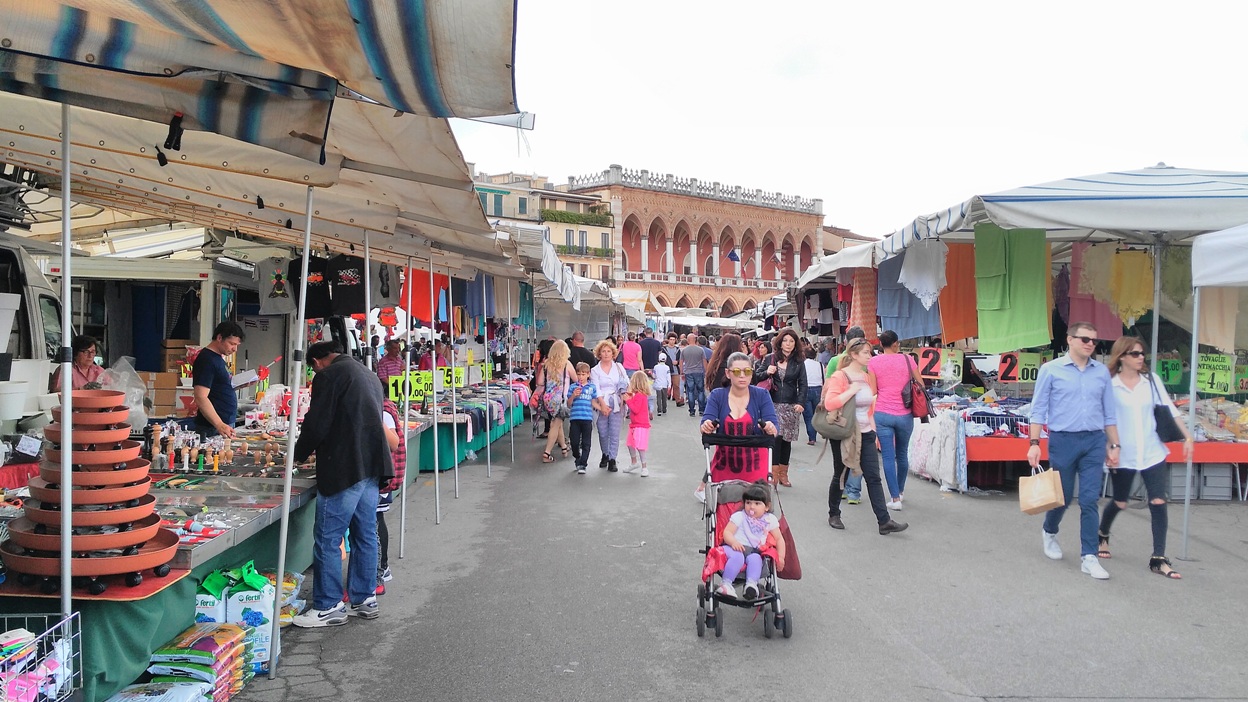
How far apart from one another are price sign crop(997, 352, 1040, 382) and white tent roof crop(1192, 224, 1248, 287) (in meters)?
3.78

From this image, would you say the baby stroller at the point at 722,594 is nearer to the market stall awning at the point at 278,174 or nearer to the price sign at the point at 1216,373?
the market stall awning at the point at 278,174

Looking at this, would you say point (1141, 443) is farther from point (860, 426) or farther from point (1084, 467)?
point (860, 426)

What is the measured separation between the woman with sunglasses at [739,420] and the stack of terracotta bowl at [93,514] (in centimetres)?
345

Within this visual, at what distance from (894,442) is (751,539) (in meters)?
3.52

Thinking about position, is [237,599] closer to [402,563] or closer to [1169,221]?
[402,563]

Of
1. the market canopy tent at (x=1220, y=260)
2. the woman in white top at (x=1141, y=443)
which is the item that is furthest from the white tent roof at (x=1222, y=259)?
the woman in white top at (x=1141, y=443)

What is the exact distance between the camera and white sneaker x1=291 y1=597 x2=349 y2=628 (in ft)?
16.4

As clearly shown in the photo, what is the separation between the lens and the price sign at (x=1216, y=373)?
9023mm

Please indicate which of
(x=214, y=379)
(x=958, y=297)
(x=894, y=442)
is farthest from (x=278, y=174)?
(x=958, y=297)

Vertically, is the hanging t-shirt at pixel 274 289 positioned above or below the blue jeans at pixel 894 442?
above

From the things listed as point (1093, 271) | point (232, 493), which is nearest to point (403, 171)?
point (232, 493)

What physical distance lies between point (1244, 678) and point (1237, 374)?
6.57 meters

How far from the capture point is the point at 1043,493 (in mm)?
6176

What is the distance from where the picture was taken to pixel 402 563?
21.3ft
